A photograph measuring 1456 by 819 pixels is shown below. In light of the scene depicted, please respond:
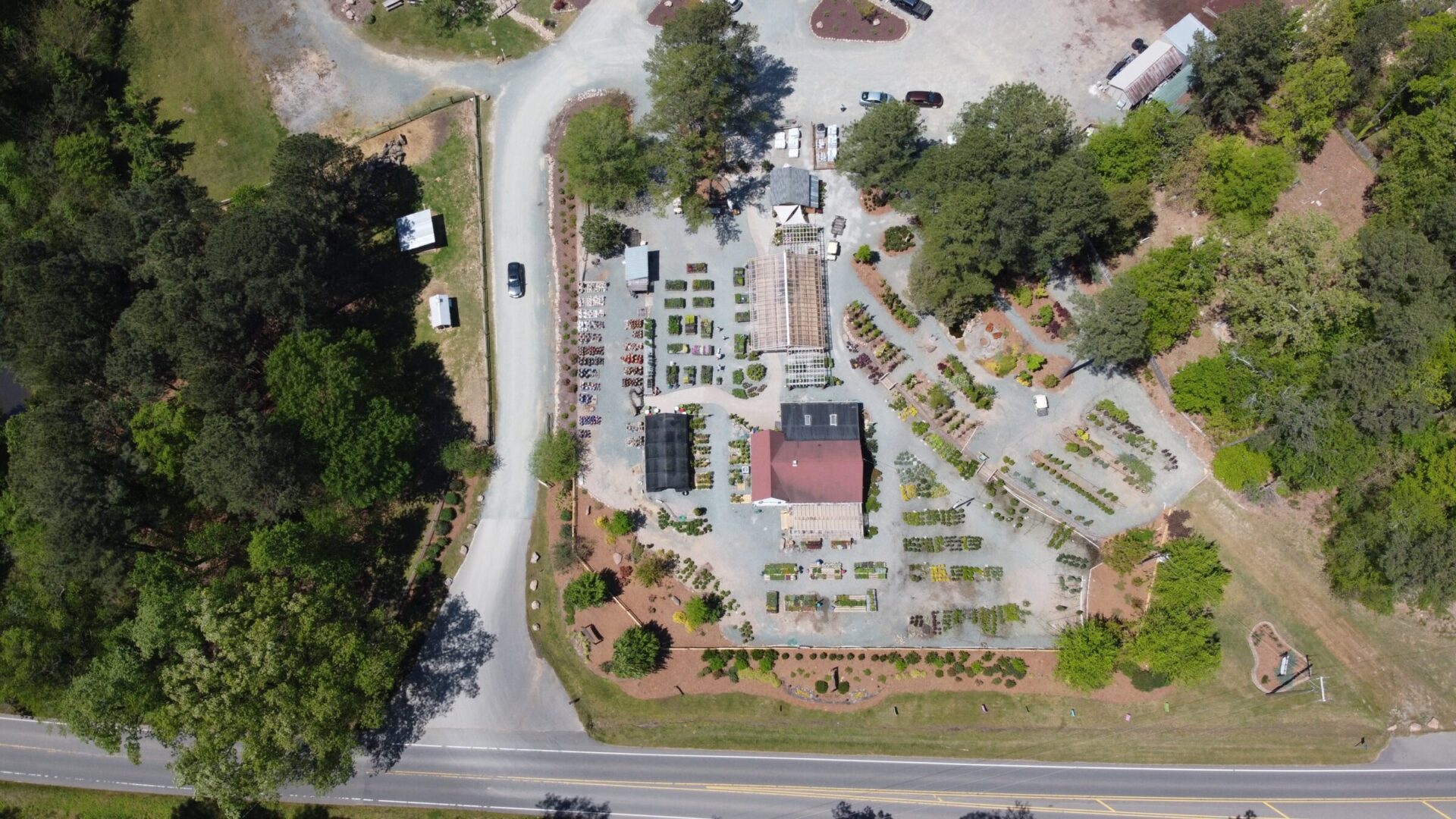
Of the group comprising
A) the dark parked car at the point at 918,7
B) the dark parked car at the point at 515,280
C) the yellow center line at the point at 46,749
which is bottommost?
the yellow center line at the point at 46,749

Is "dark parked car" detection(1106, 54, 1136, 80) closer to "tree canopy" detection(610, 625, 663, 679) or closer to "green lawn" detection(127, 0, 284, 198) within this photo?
"tree canopy" detection(610, 625, 663, 679)

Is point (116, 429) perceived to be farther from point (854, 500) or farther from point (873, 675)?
point (873, 675)

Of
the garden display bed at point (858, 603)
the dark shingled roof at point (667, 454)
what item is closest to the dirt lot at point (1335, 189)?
the garden display bed at point (858, 603)

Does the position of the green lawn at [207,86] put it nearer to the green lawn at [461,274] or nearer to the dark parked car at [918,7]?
the green lawn at [461,274]

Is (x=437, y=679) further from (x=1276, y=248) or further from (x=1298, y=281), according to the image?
(x=1276, y=248)

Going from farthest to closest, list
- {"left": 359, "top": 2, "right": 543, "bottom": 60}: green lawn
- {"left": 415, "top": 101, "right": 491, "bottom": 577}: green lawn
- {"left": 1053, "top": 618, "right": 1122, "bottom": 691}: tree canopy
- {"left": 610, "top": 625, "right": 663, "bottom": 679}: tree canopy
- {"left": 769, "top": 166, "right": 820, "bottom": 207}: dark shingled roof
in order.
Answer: {"left": 359, "top": 2, "right": 543, "bottom": 60}: green lawn < {"left": 415, "top": 101, "right": 491, "bottom": 577}: green lawn < {"left": 769, "top": 166, "right": 820, "bottom": 207}: dark shingled roof < {"left": 610, "top": 625, "right": 663, "bottom": 679}: tree canopy < {"left": 1053, "top": 618, "right": 1122, "bottom": 691}: tree canopy

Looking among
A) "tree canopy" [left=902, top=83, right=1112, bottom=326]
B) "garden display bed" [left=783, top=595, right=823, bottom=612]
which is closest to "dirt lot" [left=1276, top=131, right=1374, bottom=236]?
"tree canopy" [left=902, top=83, right=1112, bottom=326]

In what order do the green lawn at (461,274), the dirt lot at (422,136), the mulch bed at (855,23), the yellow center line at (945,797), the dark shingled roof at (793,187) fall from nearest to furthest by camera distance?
the yellow center line at (945,797) → the dark shingled roof at (793,187) → the green lawn at (461,274) → the mulch bed at (855,23) → the dirt lot at (422,136)
